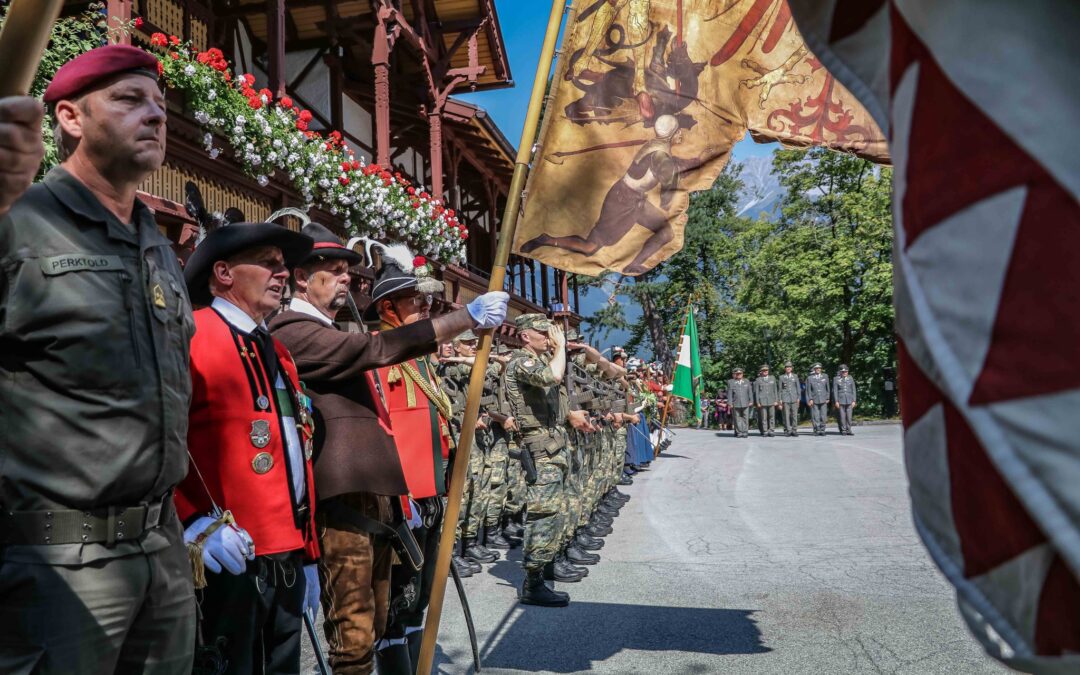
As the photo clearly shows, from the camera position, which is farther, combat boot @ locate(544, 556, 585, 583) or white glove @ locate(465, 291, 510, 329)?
combat boot @ locate(544, 556, 585, 583)

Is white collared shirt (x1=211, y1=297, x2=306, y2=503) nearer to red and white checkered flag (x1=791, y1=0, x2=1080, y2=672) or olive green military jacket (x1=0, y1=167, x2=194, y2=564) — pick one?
olive green military jacket (x1=0, y1=167, x2=194, y2=564)

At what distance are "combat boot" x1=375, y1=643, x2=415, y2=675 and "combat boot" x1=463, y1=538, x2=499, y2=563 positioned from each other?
4.05m

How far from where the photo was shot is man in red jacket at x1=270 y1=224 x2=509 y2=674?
3125mm

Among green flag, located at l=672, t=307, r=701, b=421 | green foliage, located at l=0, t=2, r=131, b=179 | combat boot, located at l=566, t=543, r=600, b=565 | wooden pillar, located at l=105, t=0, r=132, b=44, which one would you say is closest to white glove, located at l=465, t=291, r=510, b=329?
green foliage, located at l=0, t=2, r=131, b=179

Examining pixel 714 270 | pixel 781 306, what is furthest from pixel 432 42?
pixel 714 270

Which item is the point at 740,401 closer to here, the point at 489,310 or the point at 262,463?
the point at 489,310

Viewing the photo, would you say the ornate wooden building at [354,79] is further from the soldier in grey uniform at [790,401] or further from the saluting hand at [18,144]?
the soldier in grey uniform at [790,401]

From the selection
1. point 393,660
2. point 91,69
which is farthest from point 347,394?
point 91,69

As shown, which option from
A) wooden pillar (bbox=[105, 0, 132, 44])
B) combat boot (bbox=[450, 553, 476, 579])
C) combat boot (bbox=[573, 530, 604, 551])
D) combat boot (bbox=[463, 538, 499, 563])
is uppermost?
wooden pillar (bbox=[105, 0, 132, 44])

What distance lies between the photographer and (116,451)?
197cm

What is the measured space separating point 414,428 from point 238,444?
4.84 ft

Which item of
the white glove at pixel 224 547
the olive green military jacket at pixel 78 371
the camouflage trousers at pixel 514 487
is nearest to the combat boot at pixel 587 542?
the camouflage trousers at pixel 514 487

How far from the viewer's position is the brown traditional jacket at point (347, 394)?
3.13 metres

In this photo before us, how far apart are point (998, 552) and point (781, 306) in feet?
135
